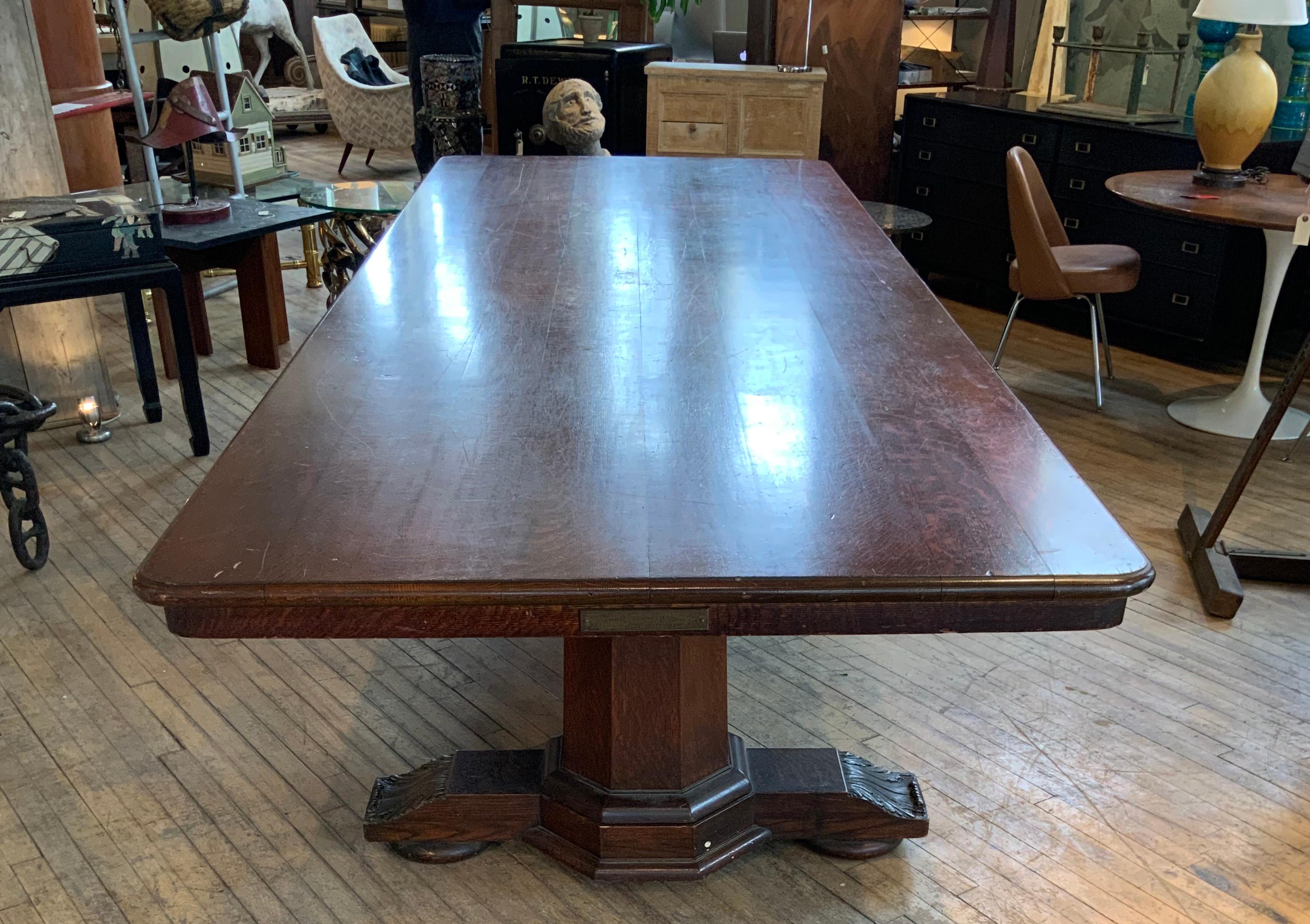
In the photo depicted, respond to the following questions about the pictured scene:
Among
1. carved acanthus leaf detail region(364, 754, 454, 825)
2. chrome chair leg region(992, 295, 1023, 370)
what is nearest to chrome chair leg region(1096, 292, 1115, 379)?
chrome chair leg region(992, 295, 1023, 370)

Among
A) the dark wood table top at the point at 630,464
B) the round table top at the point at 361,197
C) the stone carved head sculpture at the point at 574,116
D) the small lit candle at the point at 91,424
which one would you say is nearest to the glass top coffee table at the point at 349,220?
the round table top at the point at 361,197

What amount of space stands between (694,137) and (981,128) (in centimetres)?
116

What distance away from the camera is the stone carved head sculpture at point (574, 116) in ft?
13.7

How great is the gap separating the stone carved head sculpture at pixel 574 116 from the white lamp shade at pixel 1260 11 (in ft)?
6.29

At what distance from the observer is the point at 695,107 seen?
498cm

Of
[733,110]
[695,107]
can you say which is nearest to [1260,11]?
[733,110]

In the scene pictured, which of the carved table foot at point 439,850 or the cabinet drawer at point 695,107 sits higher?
the cabinet drawer at point 695,107

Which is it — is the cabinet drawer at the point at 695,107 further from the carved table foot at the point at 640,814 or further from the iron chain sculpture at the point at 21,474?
the carved table foot at the point at 640,814

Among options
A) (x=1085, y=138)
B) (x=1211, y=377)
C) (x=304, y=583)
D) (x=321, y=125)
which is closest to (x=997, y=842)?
(x=304, y=583)

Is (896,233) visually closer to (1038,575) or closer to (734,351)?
(734,351)

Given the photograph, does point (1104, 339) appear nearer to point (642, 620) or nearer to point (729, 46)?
point (729, 46)

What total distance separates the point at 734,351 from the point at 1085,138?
3.14 m

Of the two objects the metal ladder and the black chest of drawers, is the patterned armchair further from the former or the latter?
the black chest of drawers

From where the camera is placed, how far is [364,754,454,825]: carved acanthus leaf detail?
6.33ft
